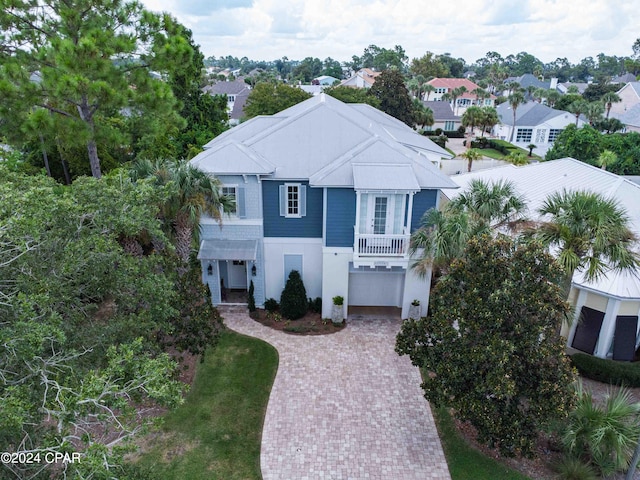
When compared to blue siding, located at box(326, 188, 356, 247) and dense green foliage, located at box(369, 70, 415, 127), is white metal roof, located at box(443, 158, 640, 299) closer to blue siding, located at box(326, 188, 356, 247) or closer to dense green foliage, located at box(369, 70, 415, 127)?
blue siding, located at box(326, 188, 356, 247)

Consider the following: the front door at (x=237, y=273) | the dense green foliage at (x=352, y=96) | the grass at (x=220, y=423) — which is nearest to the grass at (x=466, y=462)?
the grass at (x=220, y=423)

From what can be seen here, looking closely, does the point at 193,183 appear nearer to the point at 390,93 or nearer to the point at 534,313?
the point at 534,313

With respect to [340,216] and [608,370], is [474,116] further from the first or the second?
[608,370]

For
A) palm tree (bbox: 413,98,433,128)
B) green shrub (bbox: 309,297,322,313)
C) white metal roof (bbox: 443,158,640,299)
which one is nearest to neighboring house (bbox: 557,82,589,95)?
palm tree (bbox: 413,98,433,128)

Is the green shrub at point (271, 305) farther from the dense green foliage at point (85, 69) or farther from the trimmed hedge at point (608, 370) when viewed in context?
the trimmed hedge at point (608, 370)

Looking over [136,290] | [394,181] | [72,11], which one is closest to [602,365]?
[394,181]
